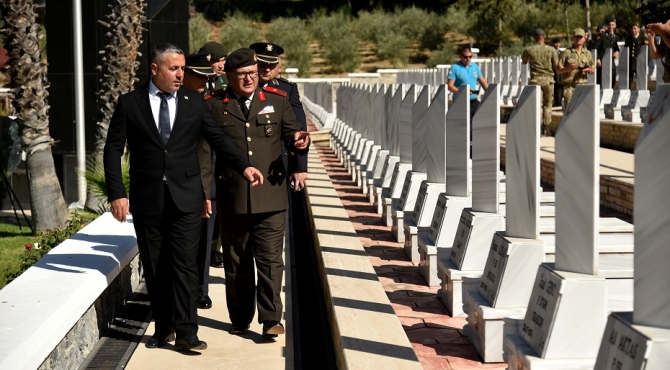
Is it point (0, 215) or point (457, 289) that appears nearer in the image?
point (457, 289)

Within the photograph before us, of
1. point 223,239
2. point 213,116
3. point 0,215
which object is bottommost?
point 0,215

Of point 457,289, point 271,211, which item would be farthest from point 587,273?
point 271,211

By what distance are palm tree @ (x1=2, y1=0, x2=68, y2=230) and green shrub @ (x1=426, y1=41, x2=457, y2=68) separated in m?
42.6

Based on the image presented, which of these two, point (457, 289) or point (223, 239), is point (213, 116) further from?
point (457, 289)

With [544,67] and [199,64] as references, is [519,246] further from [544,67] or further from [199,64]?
[544,67]

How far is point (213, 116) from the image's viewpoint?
781cm

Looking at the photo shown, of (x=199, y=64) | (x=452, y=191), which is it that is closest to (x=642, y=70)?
(x=452, y=191)

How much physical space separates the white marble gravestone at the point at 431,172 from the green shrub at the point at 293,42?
4950cm

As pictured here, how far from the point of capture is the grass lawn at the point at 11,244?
14.0 m

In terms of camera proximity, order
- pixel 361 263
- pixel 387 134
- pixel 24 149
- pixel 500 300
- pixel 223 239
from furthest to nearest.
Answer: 1. pixel 24 149
2. pixel 387 134
3. pixel 361 263
4. pixel 223 239
5. pixel 500 300

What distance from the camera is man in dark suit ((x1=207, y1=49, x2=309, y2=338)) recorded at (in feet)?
25.1

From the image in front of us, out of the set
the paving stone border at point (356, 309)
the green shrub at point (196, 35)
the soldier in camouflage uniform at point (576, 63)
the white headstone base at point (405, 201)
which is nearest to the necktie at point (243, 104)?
the paving stone border at point (356, 309)

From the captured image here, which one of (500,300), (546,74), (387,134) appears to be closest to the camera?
(500,300)

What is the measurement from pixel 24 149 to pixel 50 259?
388 inches
